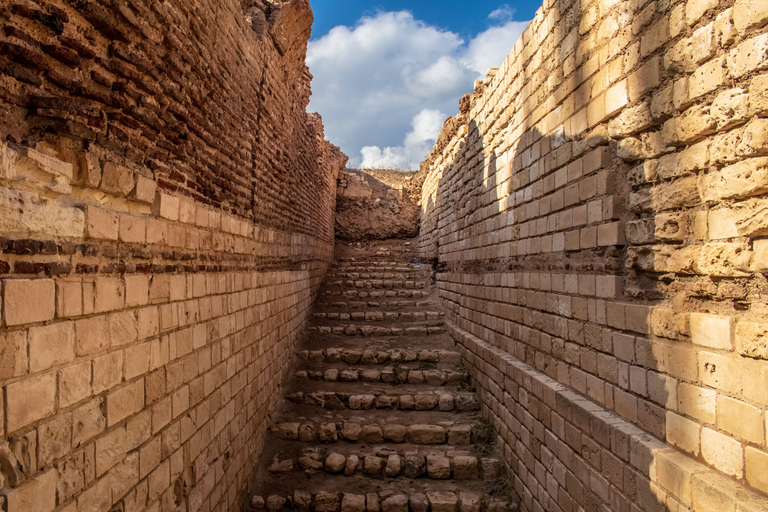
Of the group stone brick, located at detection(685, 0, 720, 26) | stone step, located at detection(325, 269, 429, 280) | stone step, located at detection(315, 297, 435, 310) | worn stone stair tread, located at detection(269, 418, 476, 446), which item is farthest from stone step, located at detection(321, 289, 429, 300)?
stone brick, located at detection(685, 0, 720, 26)

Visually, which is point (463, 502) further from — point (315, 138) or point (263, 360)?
point (315, 138)

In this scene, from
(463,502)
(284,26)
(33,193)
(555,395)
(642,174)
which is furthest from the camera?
(284,26)

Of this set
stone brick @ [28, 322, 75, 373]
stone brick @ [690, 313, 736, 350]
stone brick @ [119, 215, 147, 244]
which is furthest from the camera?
stone brick @ [119, 215, 147, 244]

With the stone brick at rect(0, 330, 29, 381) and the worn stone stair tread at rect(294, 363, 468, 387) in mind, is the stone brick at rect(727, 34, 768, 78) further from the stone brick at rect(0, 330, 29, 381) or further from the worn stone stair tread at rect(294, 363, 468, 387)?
the worn stone stair tread at rect(294, 363, 468, 387)

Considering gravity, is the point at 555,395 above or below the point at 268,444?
above

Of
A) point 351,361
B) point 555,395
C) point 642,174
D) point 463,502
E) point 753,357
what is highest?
point 642,174

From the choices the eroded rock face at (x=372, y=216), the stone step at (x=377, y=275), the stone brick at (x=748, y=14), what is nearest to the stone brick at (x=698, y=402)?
the stone brick at (x=748, y=14)

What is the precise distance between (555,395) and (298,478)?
10.2ft

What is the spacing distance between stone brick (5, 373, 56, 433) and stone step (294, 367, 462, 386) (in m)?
4.84

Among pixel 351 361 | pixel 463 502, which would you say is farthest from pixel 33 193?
pixel 351 361

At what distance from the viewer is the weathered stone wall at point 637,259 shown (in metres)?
2.05

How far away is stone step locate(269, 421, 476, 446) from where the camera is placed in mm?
5398

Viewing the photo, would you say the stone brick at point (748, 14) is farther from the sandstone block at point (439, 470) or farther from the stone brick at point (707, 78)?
the sandstone block at point (439, 470)

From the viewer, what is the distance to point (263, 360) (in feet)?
17.6
